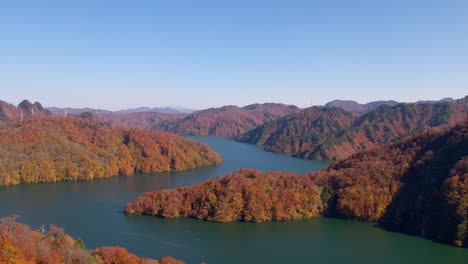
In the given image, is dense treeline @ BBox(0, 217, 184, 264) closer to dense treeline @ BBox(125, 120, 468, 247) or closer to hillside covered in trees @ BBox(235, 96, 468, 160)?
dense treeline @ BBox(125, 120, 468, 247)

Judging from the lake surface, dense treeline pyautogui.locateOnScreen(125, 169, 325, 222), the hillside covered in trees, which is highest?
the hillside covered in trees

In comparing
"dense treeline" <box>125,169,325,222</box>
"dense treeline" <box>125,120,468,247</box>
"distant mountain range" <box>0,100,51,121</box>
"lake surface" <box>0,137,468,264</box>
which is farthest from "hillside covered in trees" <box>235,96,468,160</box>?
"distant mountain range" <box>0,100,51,121</box>

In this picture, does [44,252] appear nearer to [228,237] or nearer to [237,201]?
[228,237]

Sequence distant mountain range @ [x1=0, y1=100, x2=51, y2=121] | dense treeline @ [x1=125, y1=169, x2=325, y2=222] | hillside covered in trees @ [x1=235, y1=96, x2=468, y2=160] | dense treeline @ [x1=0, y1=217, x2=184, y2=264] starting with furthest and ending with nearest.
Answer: distant mountain range @ [x1=0, y1=100, x2=51, y2=121] < hillside covered in trees @ [x1=235, y1=96, x2=468, y2=160] < dense treeline @ [x1=125, y1=169, x2=325, y2=222] < dense treeline @ [x1=0, y1=217, x2=184, y2=264]

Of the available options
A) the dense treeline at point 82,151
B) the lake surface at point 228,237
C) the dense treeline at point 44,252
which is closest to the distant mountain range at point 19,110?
the dense treeline at point 82,151

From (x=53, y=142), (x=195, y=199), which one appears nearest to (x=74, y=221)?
(x=195, y=199)

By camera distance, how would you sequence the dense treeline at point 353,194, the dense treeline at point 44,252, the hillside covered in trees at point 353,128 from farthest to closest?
the hillside covered in trees at point 353,128
the dense treeline at point 353,194
the dense treeline at point 44,252

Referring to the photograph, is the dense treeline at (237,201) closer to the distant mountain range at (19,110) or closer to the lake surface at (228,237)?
the lake surface at (228,237)
